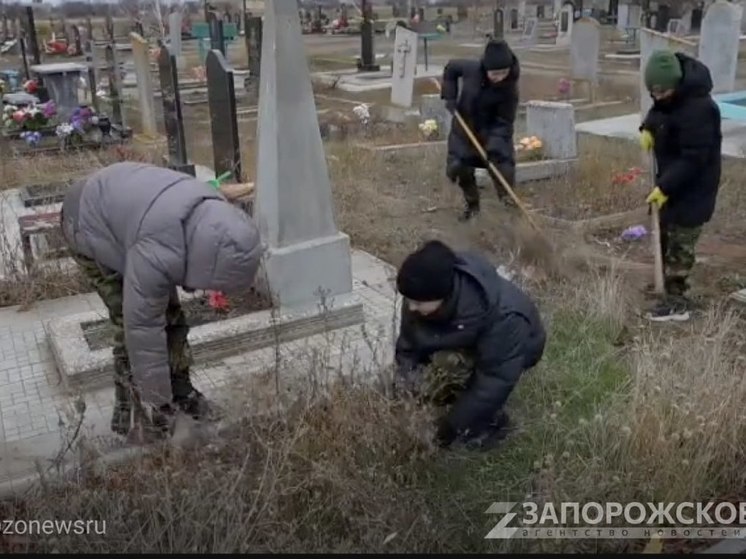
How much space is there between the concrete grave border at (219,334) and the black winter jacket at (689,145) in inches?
72.9

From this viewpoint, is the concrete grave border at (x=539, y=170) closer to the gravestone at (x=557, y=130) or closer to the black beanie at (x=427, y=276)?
the gravestone at (x=557, y=130)

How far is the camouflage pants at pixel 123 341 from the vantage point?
332 cm

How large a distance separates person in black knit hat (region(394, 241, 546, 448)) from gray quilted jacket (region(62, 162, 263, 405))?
0.61 m

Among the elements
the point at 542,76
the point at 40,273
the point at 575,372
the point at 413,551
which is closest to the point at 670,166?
the point at 575,372

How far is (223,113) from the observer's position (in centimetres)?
688

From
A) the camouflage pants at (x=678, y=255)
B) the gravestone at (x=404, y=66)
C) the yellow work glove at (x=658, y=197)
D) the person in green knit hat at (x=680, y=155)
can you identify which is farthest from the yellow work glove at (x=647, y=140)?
the gravestone at (x=404, y=66)

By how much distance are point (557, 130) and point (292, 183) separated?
4.47 m

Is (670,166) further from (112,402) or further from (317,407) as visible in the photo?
(112,402)

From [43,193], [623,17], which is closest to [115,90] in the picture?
[43,193]

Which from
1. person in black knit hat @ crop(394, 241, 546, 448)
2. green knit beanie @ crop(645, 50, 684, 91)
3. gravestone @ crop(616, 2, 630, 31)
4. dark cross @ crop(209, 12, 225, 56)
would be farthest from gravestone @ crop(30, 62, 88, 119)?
gravestone @ crop(616, 2, 630, 31)

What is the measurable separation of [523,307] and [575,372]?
697 mm

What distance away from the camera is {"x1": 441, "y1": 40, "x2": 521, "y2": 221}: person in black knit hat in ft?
21.0

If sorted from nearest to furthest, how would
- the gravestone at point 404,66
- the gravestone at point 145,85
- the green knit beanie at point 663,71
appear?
1. the green knit beanie at point 663,71
2. the gravestone at point 145,85
3. the gravestone at point 404,66

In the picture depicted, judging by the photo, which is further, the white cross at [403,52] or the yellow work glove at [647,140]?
the white cross at [403,52]
